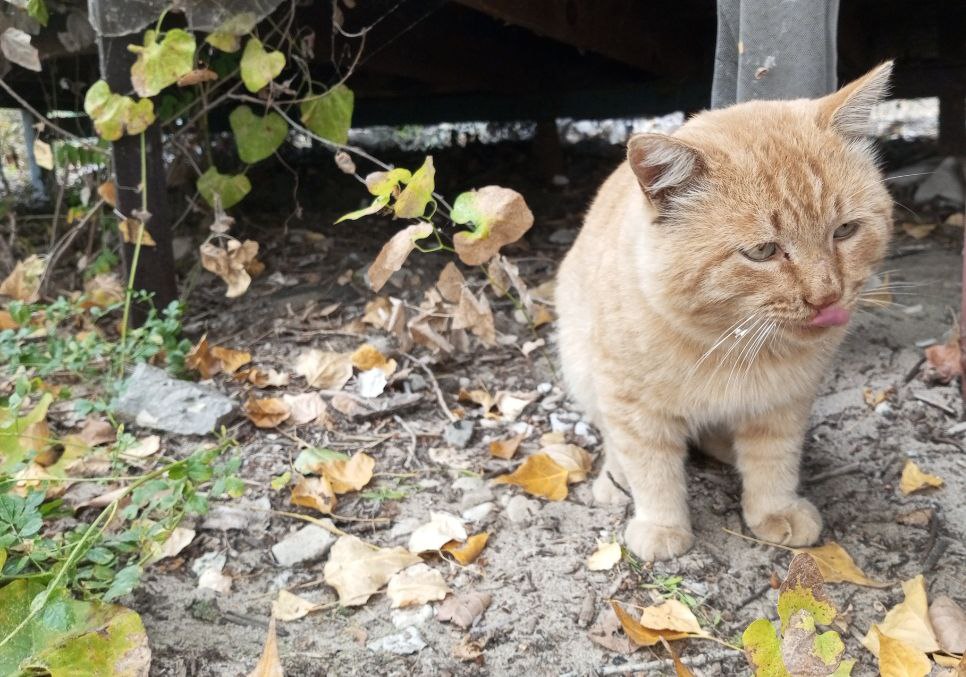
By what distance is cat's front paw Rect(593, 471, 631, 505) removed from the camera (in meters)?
2.41

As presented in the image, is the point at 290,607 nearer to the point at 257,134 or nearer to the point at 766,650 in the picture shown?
the point at 766,650

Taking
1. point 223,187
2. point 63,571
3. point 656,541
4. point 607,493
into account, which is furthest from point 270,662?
point 223,187

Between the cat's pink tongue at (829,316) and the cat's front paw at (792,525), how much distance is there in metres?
0.63

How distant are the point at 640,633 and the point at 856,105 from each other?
50.0 inches

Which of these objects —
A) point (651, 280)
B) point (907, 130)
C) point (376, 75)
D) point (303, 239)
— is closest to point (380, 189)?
point (651, 280)

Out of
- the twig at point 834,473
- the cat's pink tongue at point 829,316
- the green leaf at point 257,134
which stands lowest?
the twig at point 834,473

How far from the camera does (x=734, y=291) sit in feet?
5.99

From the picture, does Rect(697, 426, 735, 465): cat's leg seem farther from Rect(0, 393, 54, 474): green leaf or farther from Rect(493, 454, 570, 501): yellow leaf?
Rect(0, 393, 54, 474): green leaf

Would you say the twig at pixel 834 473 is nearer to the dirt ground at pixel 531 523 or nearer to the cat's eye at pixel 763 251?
the dirt ground at pixel 531 523

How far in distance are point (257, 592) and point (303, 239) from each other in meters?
2.68

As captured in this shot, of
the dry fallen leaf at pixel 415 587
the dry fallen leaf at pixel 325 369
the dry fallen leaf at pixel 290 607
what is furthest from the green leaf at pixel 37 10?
the dry fallen leaf at pixel 415 587

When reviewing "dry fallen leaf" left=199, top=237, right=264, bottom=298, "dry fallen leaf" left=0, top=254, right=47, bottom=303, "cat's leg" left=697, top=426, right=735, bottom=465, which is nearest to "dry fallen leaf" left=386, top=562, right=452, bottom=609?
"cat's leg" left=697, top=426, right=735, bottom=465

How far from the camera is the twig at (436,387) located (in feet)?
9.43

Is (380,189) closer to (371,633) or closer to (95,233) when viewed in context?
(371,633)
